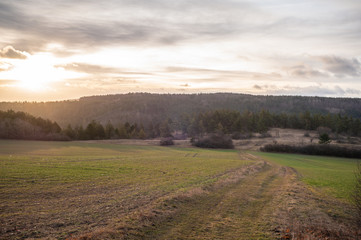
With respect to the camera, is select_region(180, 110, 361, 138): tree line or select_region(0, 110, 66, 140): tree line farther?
select_region(180, 110, 361, 138): tree line

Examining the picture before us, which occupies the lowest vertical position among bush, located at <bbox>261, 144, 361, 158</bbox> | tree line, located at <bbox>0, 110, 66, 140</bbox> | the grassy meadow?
bush, located at <bbox>261, 144, 361, 158</bbox>

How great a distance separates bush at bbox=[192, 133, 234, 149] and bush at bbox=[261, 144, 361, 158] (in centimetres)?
1318

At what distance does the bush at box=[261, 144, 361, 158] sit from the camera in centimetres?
7869

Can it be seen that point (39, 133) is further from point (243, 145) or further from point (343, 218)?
point (343, 218)

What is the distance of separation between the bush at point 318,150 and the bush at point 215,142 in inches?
519

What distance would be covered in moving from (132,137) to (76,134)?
1065 inches

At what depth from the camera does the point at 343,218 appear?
1553 cm

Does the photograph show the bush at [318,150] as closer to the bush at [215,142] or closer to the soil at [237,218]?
the bush at [215,142]

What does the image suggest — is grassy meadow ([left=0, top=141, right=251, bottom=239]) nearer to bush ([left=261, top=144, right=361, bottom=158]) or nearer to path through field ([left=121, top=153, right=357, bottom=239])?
path through field ([left=121, top=153, right=357, bottom=239])

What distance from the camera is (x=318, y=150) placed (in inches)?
3275

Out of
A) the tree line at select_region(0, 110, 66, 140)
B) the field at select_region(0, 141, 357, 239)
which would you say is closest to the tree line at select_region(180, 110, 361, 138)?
the tree line at select_region(0, 110, 66, 140)

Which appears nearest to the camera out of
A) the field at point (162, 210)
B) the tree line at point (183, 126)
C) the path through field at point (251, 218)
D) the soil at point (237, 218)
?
the field at point (162, 210)

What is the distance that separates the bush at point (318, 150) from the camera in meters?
78.7

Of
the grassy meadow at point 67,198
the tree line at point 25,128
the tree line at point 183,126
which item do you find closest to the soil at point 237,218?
the grassy meadow at point 67,198
